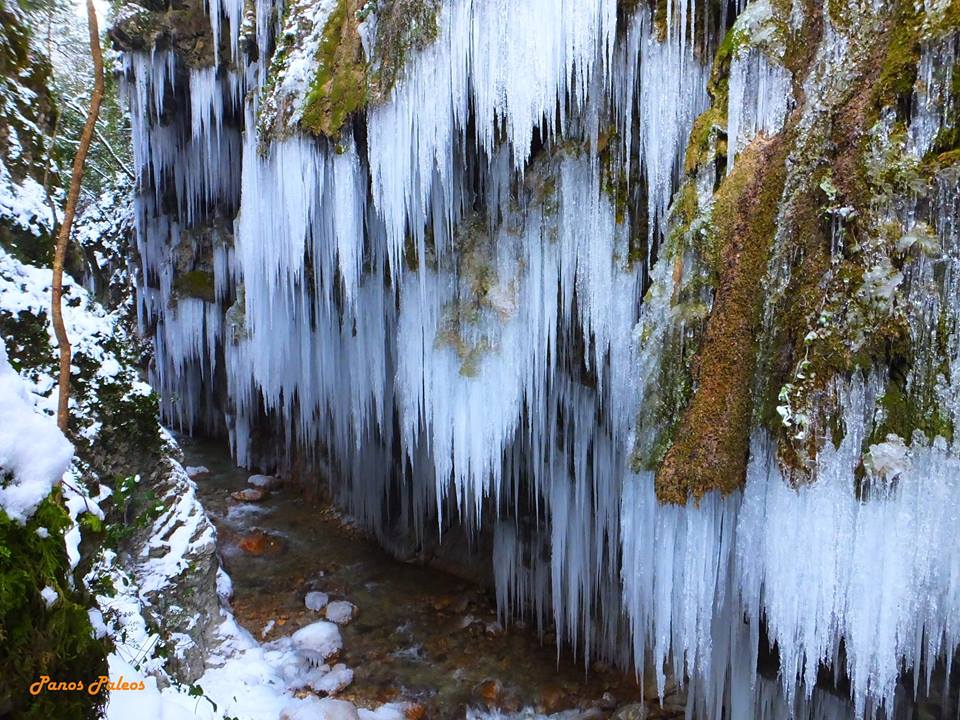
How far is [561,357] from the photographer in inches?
201

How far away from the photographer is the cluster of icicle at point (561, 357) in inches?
109

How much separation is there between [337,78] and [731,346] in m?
4.25

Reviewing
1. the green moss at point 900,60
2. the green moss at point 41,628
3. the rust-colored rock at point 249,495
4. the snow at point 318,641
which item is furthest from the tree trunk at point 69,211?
the rust-colored rock at point 249,495

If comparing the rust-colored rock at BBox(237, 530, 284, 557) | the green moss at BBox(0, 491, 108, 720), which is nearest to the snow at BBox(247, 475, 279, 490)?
the rust-colored rock at BBox(237, 530, 284, 557)

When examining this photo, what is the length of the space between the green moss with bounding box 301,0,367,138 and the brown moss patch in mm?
3308

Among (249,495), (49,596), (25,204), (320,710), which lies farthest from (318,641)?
(25,204)

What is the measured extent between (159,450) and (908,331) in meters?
5.14

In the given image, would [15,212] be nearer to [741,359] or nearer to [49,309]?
[49,309]

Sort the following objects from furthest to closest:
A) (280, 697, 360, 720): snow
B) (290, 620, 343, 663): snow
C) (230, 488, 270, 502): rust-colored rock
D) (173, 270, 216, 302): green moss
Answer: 1. (173, 270, 216, 302): green moss
2. (230, 488, 270, 502): rust-colored rock
3. (290, 620, 343, 663): snow
4. (280, 697, 360, 720): snow

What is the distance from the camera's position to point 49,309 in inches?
166

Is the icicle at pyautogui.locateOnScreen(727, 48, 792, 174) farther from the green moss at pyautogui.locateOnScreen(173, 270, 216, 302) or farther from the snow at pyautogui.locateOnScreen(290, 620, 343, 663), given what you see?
the green moss at pyautogui.locateOnScreen(173, 270, 216, 302)

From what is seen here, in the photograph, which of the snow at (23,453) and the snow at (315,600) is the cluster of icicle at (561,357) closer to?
the snow at (315,600)

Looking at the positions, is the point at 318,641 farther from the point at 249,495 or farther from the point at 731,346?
the point at 731,346

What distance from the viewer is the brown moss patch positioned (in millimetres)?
3094
